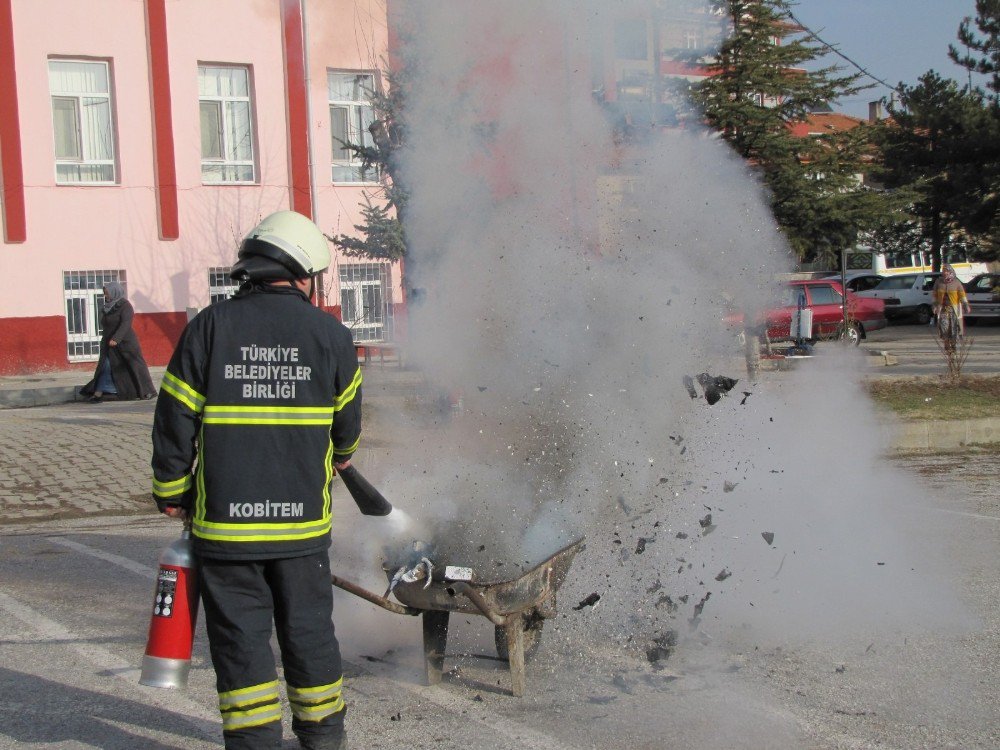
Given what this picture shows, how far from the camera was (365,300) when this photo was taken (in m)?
14.1

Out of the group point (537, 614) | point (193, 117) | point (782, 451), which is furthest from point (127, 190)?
point (537, 614)

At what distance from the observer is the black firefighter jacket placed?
3.28 metres

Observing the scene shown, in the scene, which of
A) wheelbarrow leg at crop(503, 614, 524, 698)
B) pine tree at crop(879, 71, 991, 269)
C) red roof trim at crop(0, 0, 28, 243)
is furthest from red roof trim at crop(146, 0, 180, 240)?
pine tree at crop(879, 71, 991, 269)

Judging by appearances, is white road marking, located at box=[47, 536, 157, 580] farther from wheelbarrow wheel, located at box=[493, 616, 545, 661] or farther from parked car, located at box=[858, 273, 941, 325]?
parked car, located at box=[858, 273, 941, 325]

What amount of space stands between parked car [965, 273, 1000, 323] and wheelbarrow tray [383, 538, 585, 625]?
98.9 feet

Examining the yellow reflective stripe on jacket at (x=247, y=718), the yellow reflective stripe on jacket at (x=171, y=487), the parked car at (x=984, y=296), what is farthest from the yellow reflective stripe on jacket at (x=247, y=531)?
the parked car at (x=984, y=296)

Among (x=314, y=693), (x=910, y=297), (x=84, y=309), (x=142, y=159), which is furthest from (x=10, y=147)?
(x=910, y=297)

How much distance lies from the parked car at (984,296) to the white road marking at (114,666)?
3020cm

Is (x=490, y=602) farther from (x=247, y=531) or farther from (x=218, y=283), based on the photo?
(x=218, y=283)

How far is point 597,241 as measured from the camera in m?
5.12

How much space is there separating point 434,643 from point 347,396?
134 cm

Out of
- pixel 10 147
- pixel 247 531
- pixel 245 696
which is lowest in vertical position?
pixel 245 696

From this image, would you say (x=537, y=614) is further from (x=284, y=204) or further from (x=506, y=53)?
(x=284, y=204)

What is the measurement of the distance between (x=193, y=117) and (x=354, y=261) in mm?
7855
